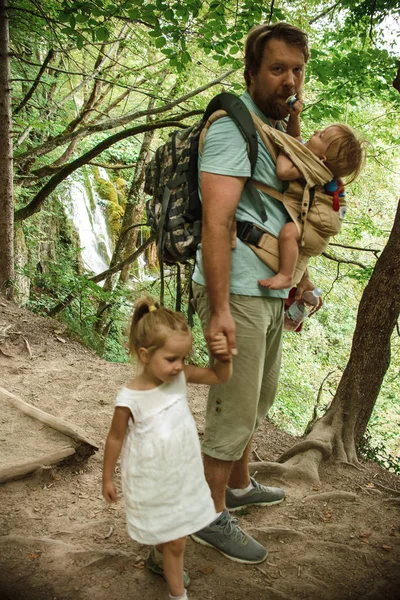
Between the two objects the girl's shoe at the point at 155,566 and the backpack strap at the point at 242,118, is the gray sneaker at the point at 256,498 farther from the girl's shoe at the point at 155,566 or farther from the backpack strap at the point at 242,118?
the backpack strap at the point at 242,118

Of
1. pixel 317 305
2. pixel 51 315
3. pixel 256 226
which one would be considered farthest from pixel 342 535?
pixel 51 315

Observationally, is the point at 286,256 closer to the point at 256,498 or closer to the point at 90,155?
the point at 256,498

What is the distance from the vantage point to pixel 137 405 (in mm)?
1754

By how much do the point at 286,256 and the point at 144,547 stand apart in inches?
65.1

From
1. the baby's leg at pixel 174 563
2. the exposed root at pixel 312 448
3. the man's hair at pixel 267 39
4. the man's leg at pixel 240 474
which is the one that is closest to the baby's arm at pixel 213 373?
the baby's leg at pixel 174 563

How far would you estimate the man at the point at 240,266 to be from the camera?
1.88m

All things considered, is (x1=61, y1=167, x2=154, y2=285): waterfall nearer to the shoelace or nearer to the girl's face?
the shoelace

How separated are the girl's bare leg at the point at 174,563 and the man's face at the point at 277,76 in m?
1.90

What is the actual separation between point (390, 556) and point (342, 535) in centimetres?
27

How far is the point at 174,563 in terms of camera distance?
72.7 inches

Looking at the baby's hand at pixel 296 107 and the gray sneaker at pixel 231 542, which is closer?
the baby's hand at pixel 296 107

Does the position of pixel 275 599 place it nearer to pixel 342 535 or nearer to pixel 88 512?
pixel 342 535

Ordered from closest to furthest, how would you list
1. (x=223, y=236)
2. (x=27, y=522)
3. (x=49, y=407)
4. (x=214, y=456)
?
1. (x=223, y=236)
2. (x=214, y=456)
3. (x=27, y=522)
4. (x=49, y=407)

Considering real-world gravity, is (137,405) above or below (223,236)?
below
